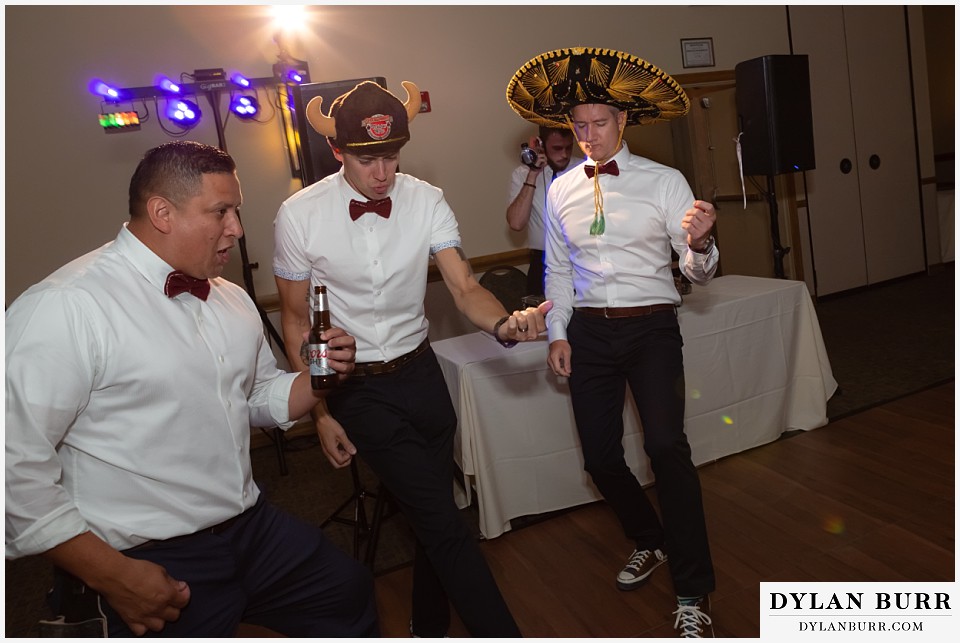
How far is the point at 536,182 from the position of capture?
4.58 metres

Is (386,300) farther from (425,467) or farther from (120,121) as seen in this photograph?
(120,121)

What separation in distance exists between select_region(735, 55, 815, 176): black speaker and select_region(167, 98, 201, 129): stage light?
11.0ft

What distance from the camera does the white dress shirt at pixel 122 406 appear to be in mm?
1354

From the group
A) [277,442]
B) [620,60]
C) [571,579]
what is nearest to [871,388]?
[571,579]

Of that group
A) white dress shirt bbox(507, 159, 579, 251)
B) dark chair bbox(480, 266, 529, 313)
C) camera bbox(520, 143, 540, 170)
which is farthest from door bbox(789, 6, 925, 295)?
dark chair bbox(480, 266, 529, 313)

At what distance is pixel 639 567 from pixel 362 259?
1.49 m

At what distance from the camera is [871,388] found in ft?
14.1

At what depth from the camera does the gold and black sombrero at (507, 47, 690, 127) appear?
2498 mm

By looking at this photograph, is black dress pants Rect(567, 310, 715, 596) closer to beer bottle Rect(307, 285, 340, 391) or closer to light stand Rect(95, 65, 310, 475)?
beer bottle Rect(307, 285, 340, 391)

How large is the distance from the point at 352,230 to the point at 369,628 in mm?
1132

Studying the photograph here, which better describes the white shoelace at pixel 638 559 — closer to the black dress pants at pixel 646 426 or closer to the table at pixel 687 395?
the black dress pants at pixel 646 426

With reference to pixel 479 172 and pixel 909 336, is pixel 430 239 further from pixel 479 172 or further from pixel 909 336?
pixel 909 336

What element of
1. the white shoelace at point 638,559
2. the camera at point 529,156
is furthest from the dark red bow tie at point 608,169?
the camera at point 529,156

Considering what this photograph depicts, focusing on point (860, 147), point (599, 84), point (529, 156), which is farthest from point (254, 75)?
point (860, 147)
